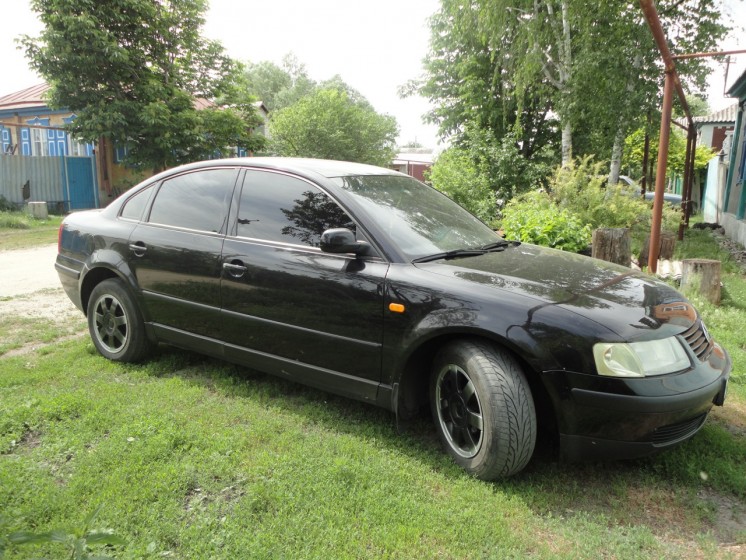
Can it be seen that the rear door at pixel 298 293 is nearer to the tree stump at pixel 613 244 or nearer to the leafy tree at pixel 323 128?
the tree stump at pixel 613 244

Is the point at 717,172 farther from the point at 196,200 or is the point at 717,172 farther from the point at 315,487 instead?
the point at 315,487

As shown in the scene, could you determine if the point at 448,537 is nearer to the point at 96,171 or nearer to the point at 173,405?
the point at 173,405

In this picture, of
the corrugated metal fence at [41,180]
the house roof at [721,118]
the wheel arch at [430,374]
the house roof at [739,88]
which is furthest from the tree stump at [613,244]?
the house roof at [721,118]

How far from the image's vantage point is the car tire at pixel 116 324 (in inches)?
175

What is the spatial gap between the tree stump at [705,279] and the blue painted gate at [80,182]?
20.5 m

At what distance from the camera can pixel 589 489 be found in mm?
2922

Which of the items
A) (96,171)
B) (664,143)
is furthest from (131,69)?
(664,143)

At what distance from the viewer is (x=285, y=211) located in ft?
12.3

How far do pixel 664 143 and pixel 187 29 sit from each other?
1769 centimetres

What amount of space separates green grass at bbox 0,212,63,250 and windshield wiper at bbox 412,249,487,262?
11.2 meters

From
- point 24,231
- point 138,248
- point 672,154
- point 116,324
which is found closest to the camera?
point 138,248

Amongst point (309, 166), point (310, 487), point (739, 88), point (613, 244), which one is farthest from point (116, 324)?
point (739, 88)

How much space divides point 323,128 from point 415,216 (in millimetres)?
28344

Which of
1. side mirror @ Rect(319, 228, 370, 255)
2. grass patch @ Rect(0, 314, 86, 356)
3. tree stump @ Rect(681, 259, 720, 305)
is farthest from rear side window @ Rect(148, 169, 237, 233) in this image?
tree stump @ Rect(681, 259, 720, 305)
